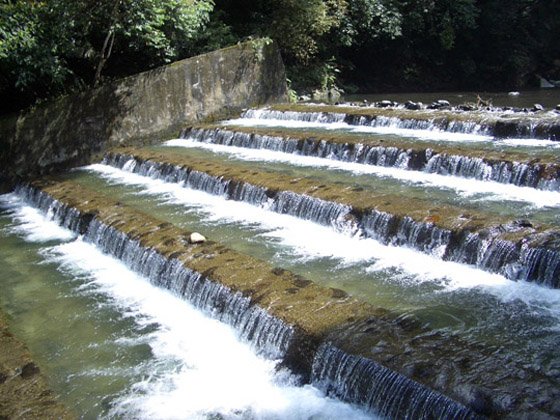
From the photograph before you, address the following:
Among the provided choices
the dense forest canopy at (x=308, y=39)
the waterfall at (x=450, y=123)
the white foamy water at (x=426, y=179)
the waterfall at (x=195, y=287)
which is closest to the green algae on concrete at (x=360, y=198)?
the white foamy water at (x=426, y=179)

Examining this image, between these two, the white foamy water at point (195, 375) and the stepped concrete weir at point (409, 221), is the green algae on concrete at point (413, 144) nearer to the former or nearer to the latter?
the stepped concrete weir at point (409, 221)

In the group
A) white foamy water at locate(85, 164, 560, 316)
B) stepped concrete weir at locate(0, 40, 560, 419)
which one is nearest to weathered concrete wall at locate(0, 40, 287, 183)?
stepped concrete weir at locate(0, 40, 560, 419)

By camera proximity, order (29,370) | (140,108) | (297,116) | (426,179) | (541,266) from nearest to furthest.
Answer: (29,370)
(541,266)
(426,179)
(140,108)
(297,116)

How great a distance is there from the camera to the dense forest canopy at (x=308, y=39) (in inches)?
478

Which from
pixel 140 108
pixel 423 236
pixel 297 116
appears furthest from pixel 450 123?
pixel 140 108

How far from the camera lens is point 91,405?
15.3 feet

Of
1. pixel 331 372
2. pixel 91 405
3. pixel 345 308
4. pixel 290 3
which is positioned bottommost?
pixel 91 405

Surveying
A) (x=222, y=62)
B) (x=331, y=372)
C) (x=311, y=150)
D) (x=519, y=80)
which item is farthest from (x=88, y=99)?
(x=519, y=80)

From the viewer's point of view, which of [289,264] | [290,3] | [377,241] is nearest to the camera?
[289,264]

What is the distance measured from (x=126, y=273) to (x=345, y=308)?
3.29 m

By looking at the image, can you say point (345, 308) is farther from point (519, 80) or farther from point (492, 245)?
point (519, 80)

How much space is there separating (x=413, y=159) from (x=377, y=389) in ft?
20.2

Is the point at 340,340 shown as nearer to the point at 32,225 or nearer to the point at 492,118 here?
the point at 32,225

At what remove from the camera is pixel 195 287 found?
6121 millimetres
